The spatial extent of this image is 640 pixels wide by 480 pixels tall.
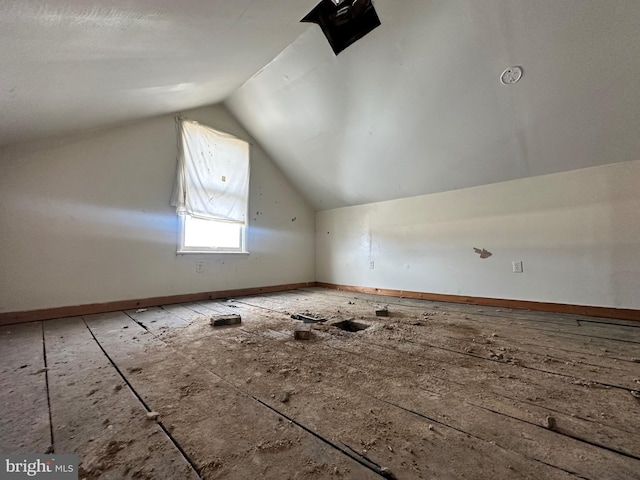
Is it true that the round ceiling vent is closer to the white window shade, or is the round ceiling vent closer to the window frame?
the white window shade

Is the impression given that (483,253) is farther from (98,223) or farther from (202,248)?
(98,223)

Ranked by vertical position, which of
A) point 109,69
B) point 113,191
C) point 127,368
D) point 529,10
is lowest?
point 127,368

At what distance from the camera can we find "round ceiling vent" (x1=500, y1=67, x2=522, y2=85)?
6.47ft

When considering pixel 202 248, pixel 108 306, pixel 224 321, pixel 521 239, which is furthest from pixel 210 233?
pixel 521 239

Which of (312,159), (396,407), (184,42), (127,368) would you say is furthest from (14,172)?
(396,407)

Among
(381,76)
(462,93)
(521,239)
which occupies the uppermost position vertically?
(381,76)

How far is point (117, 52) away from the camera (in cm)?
142

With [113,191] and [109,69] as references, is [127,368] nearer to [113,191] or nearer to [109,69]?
[109,69]

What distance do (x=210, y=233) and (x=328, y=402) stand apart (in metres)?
2.89

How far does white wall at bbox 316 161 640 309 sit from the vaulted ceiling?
8.7 inches

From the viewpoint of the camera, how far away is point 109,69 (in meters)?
1.54

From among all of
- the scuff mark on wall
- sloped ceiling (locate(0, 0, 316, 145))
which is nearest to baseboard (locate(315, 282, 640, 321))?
the scuff mark on wall

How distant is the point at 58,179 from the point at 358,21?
2.96 metres

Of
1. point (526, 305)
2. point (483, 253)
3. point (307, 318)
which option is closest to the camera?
point (307, 318)
